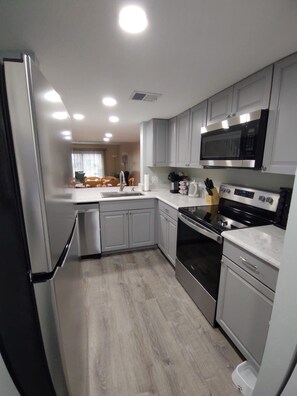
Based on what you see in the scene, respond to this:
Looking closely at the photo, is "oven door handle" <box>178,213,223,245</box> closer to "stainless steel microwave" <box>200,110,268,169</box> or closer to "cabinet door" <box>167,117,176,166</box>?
"stainless steel microwave" <box>200,110,268,169</box>

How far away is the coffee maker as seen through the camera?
10.5 feet

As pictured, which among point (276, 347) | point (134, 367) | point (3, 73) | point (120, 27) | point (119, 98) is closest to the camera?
point (3, 73)

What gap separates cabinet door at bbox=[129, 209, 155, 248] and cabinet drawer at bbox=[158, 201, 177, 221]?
0.20 m

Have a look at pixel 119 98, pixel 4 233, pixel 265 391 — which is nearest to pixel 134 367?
pixel 265 391

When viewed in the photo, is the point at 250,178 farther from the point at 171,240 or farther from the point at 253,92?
the point at 171,240

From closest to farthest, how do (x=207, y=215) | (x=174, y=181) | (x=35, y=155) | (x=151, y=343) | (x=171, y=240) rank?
1. (x=35, y=155)
2. (x=151, y=343)
3. (x=207, y=215)
4. (x=171, y=240)
5. (x=174, y=181)

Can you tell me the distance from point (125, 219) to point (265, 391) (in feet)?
7.23

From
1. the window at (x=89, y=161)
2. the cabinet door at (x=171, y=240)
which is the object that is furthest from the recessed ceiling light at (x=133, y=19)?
the window at (x=89, y=161)

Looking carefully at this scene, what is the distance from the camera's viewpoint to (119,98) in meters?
2.23

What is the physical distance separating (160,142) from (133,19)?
2258 mm

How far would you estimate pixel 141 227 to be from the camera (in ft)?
9.55

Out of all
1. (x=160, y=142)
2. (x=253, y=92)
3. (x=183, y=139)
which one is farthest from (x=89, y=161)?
(x=253, y=92)

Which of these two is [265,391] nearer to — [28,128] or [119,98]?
[28,128]

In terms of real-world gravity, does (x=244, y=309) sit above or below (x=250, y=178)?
below
